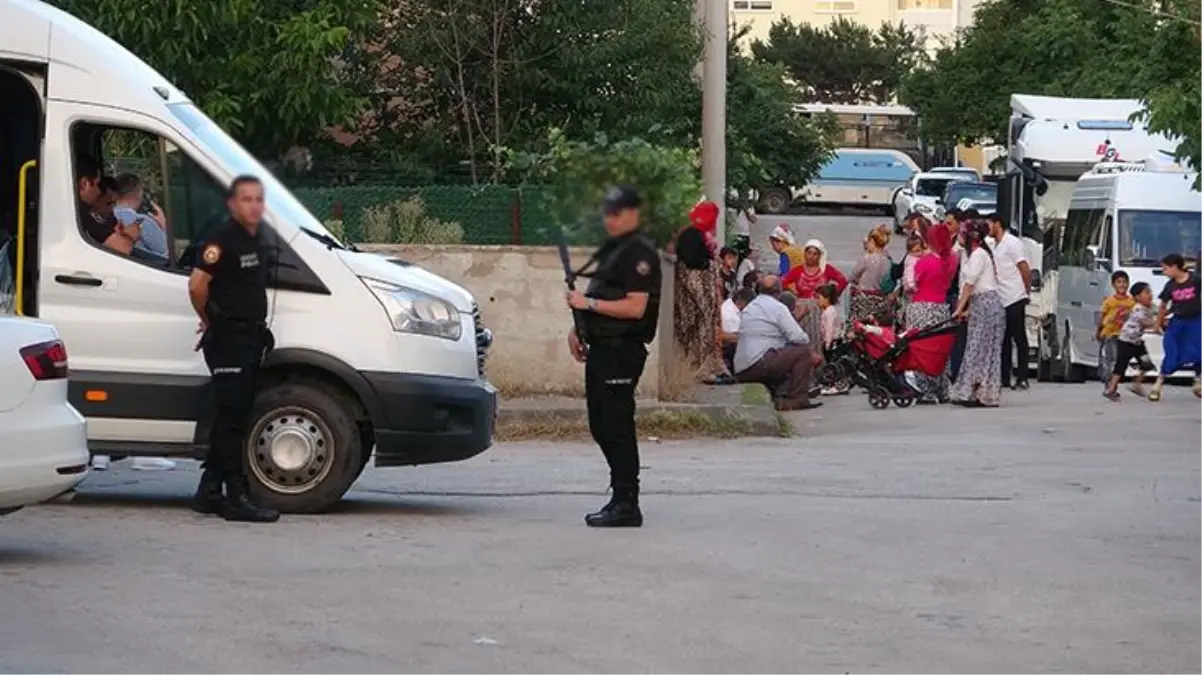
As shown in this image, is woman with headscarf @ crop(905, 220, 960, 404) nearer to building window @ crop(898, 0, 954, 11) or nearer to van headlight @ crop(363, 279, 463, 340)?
van headlight @ crop(363, 279, 463, 340)

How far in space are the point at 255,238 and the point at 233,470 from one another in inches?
46.0

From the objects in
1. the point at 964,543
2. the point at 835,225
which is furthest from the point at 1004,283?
the point at 835,225

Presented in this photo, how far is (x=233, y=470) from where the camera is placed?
36.3ft

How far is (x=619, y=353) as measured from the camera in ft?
36.0

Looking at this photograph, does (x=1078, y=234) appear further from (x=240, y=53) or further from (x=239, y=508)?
(x=239, y=508)

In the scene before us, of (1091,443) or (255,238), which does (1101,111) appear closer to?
(1091,443)

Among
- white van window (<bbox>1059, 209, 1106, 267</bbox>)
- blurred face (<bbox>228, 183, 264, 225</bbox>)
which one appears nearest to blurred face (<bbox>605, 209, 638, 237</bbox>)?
blurred face (<bbox>228, 183, 264, 225</bbox>)

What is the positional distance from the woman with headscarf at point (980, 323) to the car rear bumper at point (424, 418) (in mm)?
9225

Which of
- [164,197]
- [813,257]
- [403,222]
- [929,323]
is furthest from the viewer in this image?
[813,257]

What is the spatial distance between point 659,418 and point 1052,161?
49.6 feet

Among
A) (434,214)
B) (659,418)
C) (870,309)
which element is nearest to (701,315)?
(659,418)

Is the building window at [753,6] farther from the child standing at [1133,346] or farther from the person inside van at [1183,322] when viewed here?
the person inside van at [1183,322]

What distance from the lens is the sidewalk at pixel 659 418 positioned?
16.4 meters

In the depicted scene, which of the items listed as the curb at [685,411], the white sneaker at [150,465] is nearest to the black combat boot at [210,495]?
the white sneaker at [150,465]
